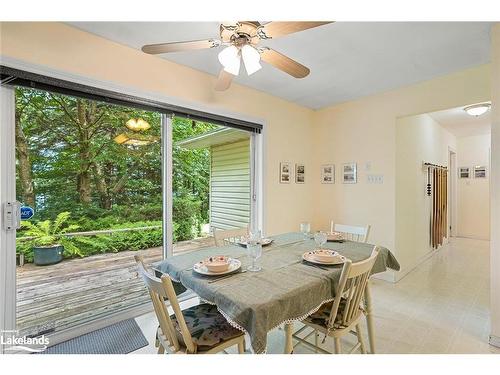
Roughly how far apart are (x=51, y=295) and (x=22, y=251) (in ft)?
2.77

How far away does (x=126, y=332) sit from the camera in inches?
83.8

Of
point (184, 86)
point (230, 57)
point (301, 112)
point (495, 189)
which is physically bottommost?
point (495, 189)

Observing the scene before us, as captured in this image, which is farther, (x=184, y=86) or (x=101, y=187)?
(x=184, y=86)

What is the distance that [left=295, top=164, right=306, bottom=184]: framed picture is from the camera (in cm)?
382

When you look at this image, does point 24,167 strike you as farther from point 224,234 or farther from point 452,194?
point 452,194

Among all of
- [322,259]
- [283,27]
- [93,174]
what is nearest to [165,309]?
[322,259]

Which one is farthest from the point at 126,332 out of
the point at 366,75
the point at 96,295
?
the point at 366,75

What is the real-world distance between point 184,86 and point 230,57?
121cm

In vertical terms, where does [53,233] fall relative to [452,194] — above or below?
below

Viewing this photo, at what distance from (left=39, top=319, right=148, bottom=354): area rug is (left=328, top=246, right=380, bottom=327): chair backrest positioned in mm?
1514

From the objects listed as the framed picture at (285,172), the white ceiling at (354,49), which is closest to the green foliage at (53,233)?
the white ceiling at (354,49)

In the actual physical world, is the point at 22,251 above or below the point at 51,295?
above

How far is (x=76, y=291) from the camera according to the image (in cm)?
269
